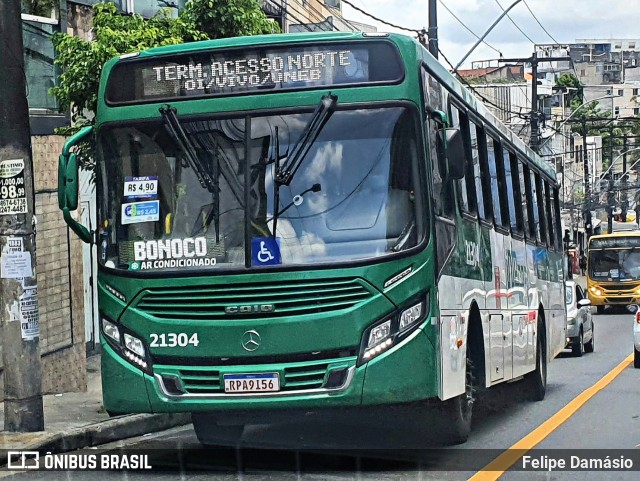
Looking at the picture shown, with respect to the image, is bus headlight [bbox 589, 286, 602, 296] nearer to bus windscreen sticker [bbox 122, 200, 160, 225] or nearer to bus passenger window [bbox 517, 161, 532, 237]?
bus passenger window [bbox 517, 161, 532, 237]

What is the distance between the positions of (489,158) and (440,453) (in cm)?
416

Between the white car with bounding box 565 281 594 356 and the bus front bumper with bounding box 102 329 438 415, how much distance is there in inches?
686

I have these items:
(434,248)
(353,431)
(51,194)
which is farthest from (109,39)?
(434,248)

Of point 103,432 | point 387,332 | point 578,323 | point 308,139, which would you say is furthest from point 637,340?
point 308,139

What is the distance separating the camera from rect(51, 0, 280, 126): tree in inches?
589

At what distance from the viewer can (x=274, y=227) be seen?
9.80 meters

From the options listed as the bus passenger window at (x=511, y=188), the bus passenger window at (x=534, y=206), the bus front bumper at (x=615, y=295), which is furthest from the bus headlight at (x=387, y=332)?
the bus front bumper at (x=615, y=295)

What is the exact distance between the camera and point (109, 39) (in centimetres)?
1499

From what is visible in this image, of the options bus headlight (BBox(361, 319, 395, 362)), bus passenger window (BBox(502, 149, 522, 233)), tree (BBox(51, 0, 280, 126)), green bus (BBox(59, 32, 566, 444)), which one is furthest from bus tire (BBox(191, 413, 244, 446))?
bus passenger window (BBox(502, 149, 522, 233))

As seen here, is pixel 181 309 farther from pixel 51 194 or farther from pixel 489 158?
pixel 51 194

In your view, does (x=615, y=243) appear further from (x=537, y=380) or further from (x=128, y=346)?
(x=128, y=346)

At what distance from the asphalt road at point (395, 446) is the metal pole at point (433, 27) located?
9747mm

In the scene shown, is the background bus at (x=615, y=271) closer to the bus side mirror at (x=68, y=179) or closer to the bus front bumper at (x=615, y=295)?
the bus front bumper at (x=615, y=295)

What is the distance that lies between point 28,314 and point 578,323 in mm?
17382
